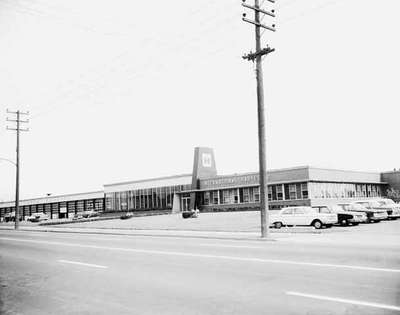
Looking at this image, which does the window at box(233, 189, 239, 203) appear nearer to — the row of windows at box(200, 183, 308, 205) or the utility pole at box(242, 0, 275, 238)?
the row of windows at box(200, 183, 308, 205)

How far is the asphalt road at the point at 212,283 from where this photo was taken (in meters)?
6.24

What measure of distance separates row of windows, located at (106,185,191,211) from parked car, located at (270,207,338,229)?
34.5 m

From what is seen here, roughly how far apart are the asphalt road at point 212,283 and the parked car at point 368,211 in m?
15.8

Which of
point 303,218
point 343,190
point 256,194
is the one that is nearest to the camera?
point 303,218

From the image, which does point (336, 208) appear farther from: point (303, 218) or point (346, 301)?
point (346, 301)

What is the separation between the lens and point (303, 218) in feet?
82.9

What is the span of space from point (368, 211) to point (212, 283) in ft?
Result: 76.0

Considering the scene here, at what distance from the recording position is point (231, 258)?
11.4m

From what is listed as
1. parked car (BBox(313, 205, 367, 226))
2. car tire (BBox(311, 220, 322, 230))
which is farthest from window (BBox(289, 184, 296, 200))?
car tire (BBox(311, 220, 322, 230))

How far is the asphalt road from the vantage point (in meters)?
6.24

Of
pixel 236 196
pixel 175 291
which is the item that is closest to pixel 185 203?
pixel 236 196

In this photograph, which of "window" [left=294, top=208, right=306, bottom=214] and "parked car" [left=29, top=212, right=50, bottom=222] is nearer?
"window" [left=294, top=208, right=306, bottom=214]

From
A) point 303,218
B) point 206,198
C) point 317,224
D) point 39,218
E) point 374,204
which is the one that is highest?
point 206,198

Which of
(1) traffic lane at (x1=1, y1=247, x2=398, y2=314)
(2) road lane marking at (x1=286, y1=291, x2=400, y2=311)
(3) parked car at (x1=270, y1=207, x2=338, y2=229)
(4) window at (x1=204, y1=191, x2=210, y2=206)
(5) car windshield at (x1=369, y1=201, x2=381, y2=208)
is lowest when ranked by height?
(1) traffic lane at (x1=1, y1=247, x2=398, y2=314)
